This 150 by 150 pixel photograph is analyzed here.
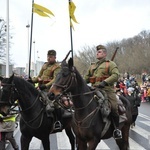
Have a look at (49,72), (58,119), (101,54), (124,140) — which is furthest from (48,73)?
(124,140)

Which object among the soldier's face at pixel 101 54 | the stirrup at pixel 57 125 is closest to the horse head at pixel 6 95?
the stirrup at pixel 57 125

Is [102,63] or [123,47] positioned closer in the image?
[102,63]

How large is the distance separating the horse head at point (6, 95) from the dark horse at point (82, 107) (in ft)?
3.17

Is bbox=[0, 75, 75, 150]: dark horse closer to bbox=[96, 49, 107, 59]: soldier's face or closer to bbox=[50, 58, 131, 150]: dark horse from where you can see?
bbox=[50, 58, 131, 150]: dark horse

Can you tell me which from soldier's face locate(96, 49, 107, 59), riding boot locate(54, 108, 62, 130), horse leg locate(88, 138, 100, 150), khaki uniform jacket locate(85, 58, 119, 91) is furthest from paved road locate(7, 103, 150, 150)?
soldier's face locate(96, 49, 107, 59)

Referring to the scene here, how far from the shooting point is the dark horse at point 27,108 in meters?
6.35

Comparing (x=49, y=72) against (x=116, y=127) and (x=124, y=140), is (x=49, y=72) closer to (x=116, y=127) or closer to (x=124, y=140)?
(x=116, y=127)

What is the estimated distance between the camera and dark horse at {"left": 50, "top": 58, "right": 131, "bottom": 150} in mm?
6008

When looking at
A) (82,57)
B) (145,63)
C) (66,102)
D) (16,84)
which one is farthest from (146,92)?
(82,57)

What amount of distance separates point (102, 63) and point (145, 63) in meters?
58.0

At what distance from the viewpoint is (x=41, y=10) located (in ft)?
28.2

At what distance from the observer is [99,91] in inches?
276

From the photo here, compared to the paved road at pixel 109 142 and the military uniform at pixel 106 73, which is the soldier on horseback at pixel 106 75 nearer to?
the military uniform at pixel 106 73

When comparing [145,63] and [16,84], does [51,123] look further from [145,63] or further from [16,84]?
[145,63]
